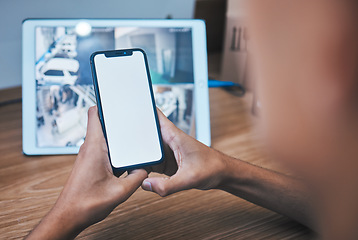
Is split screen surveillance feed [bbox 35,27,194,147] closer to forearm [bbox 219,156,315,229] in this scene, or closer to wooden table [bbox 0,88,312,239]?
wooden table [bbox 0,88,312,239]

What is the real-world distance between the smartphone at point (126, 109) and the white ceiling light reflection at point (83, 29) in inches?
8.2

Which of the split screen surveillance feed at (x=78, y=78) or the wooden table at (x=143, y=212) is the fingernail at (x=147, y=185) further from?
the split screen surveillance feed at (x=78, y=78)

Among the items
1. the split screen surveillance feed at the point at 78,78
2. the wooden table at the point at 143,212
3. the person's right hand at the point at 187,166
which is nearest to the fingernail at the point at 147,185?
the person's right hand at the point at 187,166

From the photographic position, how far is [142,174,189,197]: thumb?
0.40m

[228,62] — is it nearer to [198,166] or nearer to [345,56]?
[198,166]

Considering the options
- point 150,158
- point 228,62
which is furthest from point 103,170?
point 228,62

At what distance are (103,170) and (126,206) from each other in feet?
0.52

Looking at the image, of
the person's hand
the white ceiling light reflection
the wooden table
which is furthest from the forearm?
the white ceiling light reflection

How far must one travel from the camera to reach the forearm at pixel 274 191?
1.61 ft

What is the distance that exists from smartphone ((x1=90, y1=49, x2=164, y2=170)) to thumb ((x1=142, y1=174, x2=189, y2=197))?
0.06m

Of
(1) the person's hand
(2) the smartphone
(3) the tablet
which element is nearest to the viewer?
(1) the person's hand

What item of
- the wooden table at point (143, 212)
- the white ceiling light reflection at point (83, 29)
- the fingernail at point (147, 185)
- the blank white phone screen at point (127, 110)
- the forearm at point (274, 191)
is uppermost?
the white ceiling light reflection at point (83, 29)

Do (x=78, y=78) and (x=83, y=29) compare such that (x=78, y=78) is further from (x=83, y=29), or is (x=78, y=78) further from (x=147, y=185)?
(x=147, y=185)

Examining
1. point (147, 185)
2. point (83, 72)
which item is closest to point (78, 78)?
point (83, 72)
